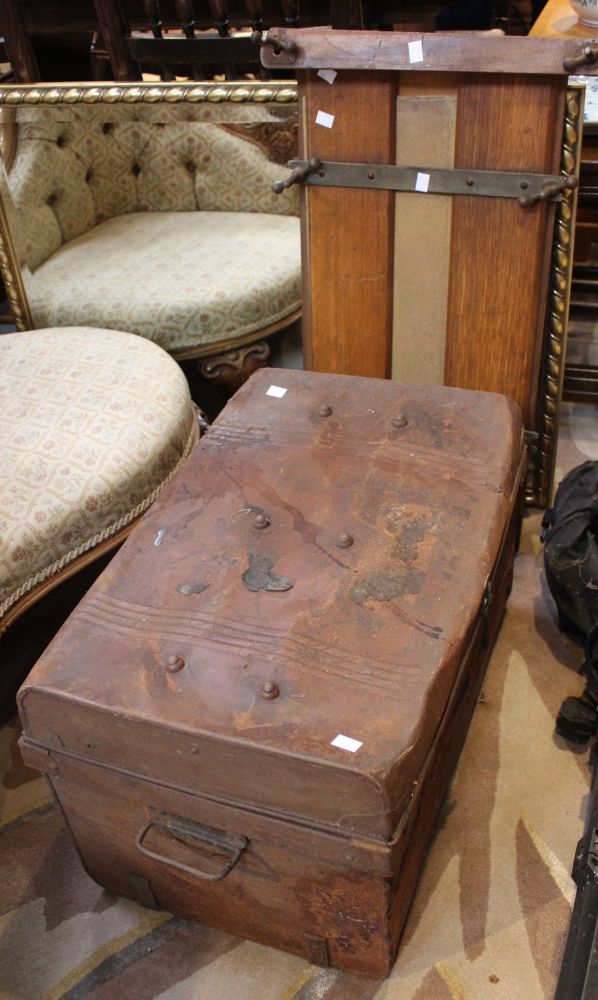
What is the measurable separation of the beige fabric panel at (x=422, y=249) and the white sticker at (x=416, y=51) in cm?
7

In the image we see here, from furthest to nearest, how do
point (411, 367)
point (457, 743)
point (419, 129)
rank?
1. point (411, 367)
2. point (419, 129)
3. point (457, 743)

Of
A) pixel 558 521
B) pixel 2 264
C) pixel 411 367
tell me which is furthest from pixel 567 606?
pixel 2 264

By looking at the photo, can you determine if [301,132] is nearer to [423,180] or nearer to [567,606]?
[423,180]

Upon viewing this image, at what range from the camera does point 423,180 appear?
1651mm

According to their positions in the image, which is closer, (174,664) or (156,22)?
(174,664)

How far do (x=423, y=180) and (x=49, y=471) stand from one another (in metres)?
0.82

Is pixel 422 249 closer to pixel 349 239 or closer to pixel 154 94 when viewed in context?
pixel 349 239

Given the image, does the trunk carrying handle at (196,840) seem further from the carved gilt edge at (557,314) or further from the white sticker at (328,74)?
the white sticker at (328,74)

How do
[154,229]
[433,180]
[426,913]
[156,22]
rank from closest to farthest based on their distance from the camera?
[426,913]
[433,180]
[156,22]
[154,229]

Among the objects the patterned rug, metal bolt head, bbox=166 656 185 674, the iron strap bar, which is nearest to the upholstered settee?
the iron strap bar

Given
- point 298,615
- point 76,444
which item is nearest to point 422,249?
point 76,444

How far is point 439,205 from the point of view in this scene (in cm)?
167

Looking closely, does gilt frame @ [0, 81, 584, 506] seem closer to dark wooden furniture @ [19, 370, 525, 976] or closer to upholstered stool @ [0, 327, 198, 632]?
upholstered stool @ [0, 327, 198, 632]

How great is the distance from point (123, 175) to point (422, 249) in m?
0.82
